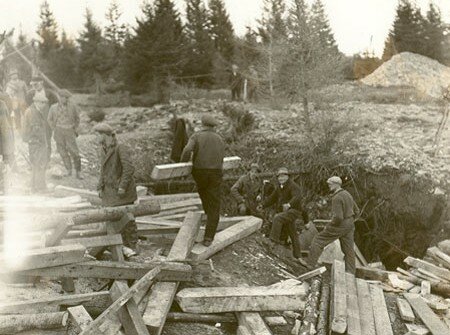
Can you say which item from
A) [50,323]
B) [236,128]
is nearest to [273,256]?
[50,323]

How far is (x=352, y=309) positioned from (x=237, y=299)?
183 cm

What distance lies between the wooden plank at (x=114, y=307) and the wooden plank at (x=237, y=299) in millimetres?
458

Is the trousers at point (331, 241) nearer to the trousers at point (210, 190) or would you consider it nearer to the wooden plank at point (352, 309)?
the wooden plank at point (352, 309)

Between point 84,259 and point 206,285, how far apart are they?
151 centimetres

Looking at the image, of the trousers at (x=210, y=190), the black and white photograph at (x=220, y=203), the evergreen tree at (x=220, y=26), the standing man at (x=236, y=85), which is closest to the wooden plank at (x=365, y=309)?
the black and white photograph at (x=220, y=203)

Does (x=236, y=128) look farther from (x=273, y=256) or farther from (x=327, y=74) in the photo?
(x=273, y=256)

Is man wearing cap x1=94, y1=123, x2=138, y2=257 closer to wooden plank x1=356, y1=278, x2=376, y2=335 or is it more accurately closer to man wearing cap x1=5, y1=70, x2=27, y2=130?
wooden plank x1=356, y1=278, x2=376, y2=335

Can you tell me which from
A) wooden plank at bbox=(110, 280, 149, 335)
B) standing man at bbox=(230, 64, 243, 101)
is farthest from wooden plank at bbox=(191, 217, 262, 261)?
standing man at bbox=(230, 64, 243, 101)

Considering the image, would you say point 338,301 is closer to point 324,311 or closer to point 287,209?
point 324,311

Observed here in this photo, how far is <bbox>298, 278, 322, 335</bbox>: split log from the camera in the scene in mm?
5758

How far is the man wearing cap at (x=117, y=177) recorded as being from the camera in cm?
Result: 677

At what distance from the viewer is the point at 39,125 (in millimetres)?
9539

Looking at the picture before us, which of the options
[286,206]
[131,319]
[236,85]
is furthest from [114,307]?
[236,85]

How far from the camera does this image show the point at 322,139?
1522 centimetres
